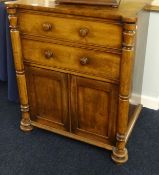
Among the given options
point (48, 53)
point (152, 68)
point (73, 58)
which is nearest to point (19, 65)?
point (48, 53)

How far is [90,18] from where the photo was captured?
116 cm

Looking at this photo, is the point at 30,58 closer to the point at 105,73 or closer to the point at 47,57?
the point at 47,57

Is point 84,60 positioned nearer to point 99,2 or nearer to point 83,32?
point 83,32

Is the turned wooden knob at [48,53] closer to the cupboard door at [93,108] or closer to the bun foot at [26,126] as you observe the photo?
the cupboard door at [93,108]

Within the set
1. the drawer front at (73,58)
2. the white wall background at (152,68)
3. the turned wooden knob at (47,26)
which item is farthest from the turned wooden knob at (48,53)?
the white wall background at (152,68)

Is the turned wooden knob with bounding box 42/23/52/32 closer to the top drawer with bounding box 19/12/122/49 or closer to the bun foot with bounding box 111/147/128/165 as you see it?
the top drawer with bounding box 19/12/122/49

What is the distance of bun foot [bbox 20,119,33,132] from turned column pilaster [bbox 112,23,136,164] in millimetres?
521

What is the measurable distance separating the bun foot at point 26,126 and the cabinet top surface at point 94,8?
659mm

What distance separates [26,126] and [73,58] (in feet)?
1.86

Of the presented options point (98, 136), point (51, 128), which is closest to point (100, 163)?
point (98, 136)

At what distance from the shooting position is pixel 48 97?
1.47 meters

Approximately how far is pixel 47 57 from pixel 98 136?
48cm

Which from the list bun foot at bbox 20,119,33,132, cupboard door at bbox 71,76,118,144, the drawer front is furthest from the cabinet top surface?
bun foot at bbox 20,119,33,132

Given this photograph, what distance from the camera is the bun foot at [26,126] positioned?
63.3 inches
